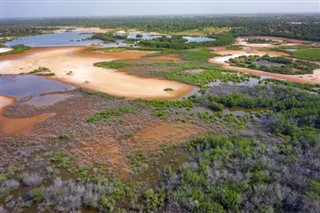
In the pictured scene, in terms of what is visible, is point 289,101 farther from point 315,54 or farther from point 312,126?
point 315,54

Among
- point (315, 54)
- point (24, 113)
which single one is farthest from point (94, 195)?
point (315, 54)

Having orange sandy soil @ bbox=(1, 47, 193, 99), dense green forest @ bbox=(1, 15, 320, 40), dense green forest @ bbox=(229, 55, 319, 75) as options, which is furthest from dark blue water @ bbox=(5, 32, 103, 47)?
dense green forest @ bbox=(229, 55, 319, 75)

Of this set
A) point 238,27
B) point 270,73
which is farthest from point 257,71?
point 238,27

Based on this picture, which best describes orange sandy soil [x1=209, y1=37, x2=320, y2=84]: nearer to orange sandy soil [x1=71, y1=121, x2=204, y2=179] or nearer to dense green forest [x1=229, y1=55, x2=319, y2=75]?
dense green forest [x1=229, y1=55, x2=319, y2=75]

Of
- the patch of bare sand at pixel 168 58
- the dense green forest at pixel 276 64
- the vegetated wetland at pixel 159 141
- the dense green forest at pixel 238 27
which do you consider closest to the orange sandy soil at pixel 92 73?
the vegetated wetland at pixel 159 141

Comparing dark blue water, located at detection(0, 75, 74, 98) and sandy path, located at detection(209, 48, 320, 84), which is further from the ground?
sandy path, located at detection(209, 48, 320, 84)

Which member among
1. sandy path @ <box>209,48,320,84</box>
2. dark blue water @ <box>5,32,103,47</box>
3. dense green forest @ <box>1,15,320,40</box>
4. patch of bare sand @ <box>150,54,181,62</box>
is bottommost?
sandy path @ <box>209,48,320,84</box>

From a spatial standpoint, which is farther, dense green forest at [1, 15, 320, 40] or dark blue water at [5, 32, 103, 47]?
dense green forest at [1, 15, 320, 40]
